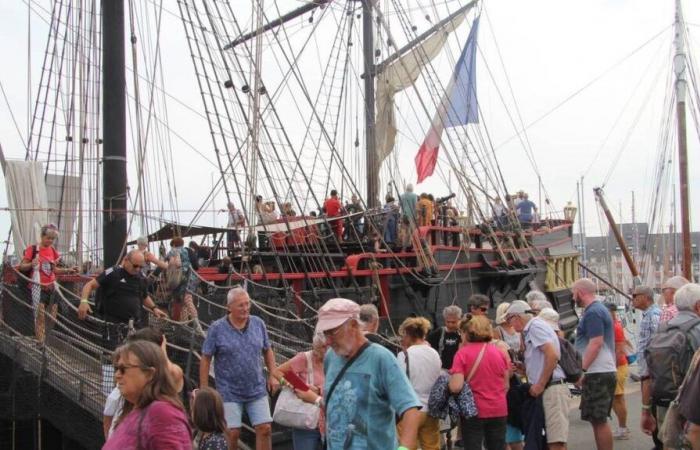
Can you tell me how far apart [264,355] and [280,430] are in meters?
1.22

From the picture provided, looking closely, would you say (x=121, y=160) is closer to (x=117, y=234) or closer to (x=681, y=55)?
(x=117, y=234)

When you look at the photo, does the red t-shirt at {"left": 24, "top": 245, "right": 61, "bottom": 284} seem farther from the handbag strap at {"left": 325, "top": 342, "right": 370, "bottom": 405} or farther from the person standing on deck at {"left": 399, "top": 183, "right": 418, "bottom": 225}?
the person standing on deck at {"left": 399, "top": 183, "right": 418, "bottom": 225}

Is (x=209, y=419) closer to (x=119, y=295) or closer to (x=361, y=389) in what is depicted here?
(x=361, y=389)

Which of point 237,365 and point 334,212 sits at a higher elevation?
point 334,212

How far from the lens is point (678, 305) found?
4.96 m

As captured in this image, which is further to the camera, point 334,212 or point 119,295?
point 334,212

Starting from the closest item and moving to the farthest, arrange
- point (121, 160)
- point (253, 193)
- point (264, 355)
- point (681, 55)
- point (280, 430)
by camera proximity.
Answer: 1. point (264, 355)
2. point (280, 430)
3. point (121, 160)
4. point (253, 193)
5. point (681, 55)

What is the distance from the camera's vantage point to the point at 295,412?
4.70 metres

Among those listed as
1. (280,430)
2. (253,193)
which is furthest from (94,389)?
(253,193)

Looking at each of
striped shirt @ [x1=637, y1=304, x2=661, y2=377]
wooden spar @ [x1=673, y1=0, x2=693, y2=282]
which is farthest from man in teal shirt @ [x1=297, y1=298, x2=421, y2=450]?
wooden spar @ [x1=673, y1=0, x2=693, y2=282]

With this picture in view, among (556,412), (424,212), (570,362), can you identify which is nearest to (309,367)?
(556,412)

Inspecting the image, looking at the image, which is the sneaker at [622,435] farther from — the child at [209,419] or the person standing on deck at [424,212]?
the person standing on deck at [424,212]

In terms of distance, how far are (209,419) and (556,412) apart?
2.96 meters

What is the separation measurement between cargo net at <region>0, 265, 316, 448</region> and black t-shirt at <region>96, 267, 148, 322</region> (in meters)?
0.16
